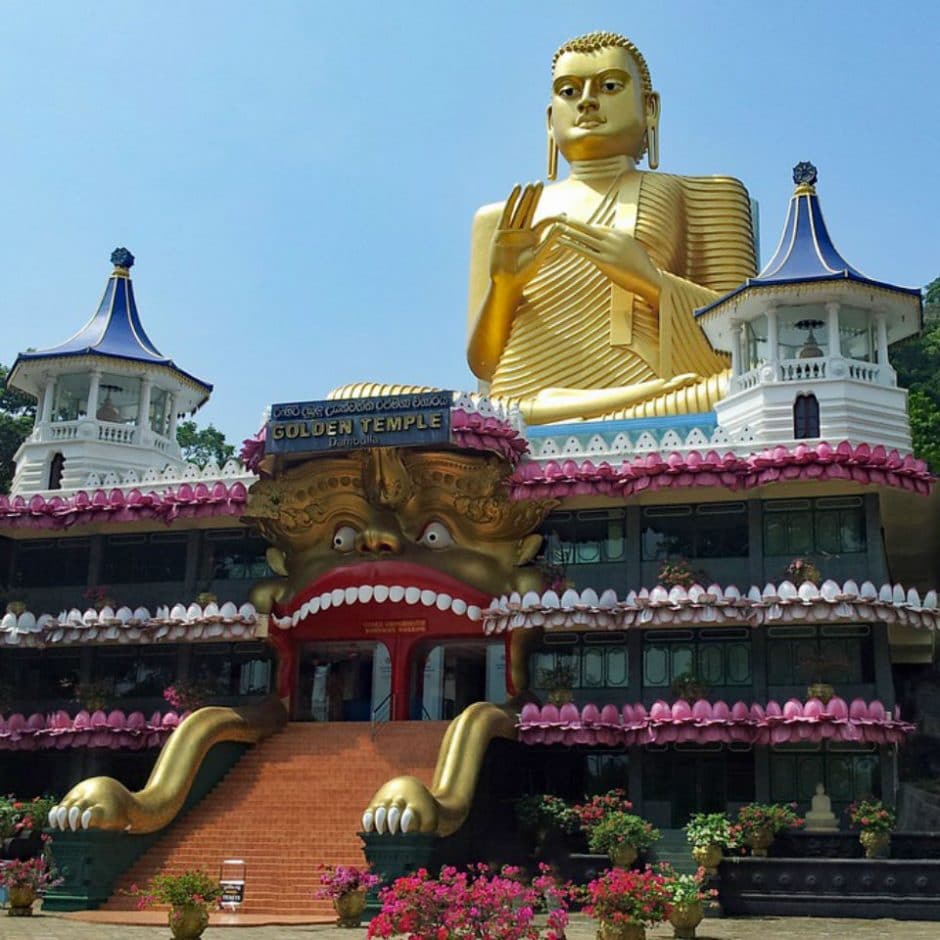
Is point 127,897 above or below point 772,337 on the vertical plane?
below

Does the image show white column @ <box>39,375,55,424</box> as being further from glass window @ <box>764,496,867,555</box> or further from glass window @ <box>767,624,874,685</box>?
glass window @ <box>767,624,874,685</box>

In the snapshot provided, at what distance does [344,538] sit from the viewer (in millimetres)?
28406

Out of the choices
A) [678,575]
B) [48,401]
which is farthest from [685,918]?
[48,401]

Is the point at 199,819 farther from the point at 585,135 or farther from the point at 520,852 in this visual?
the point at 585,135

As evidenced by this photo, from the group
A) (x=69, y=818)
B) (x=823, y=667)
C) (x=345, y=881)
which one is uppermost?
(x=823, y=667)

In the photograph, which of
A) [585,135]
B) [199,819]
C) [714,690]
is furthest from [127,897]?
[585,135]

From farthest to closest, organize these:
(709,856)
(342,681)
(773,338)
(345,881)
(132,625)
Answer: (342,681), (132,625), (773,338), (709,856), (345,881)

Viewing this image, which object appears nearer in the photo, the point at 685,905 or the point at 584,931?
the point at 685,905

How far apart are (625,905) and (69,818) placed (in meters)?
10.2

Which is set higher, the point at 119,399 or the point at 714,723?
the point at 119,399

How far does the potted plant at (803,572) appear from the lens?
25.3 meters

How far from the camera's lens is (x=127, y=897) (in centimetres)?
2208

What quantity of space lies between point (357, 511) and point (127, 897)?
9094 mm

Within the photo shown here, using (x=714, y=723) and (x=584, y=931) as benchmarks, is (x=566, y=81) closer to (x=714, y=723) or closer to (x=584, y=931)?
(x=714, y=723)
